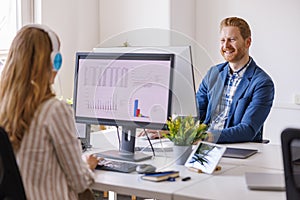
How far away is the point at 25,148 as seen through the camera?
167cm

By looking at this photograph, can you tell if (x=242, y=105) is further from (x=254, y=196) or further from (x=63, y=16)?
A: (x=63, y=16)

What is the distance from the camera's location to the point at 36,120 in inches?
65.6

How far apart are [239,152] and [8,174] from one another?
125 cm

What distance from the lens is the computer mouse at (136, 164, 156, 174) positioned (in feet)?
6.80

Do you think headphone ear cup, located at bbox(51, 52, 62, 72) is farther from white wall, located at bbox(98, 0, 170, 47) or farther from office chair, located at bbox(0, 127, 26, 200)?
white wall, located at bbox(98, 0, 170, 47)

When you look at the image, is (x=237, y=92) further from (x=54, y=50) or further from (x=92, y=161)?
(x=54, y=50)

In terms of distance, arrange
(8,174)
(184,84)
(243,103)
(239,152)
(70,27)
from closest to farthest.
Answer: (8,174), (239,152), (184,84), (243,103), (70,27)

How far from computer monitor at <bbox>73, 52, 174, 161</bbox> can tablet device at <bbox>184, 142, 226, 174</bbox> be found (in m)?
0.20

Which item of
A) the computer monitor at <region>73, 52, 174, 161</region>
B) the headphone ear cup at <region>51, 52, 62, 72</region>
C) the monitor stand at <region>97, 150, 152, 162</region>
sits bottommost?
the monitor stand at <region>97, 150, 152, 162</region>

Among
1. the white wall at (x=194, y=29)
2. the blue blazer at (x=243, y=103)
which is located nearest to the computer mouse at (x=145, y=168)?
the blue blazer at (x=243, y=103)

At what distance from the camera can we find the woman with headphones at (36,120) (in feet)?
5.48

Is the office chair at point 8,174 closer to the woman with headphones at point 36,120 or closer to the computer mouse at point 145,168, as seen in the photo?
the woman with headphones at point 36,120

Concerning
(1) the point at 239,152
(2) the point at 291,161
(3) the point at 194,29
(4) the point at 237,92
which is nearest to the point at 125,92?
(1) the point at 239,152

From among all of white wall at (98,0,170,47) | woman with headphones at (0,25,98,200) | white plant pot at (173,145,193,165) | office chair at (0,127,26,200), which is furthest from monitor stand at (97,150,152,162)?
white wall at (98,0,170,47)
